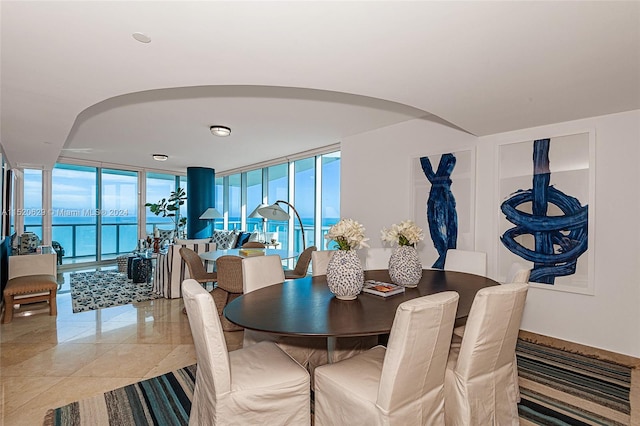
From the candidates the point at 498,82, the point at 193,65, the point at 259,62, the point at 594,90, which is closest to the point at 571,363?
the point at 594,90

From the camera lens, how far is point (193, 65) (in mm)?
1971

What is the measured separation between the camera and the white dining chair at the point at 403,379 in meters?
1.41

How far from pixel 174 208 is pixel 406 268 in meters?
7.49

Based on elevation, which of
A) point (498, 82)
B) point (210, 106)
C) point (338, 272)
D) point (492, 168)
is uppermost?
point (210, 106)

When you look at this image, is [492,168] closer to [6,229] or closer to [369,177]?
[369,177]

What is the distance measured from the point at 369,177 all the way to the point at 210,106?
2309 mm

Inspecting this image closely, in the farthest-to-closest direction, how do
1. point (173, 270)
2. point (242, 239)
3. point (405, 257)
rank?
point (242, 239), point (173, 270), point (405, 257)

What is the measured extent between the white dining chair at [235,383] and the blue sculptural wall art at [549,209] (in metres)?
2.71

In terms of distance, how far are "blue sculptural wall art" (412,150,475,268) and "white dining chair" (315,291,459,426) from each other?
2.38 m

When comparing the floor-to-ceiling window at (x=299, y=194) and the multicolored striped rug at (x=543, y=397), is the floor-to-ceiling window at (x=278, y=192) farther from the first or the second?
the multicolored striped rug at (x=543, y=397)

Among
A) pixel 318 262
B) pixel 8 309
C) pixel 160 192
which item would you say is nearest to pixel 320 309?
pixel 318 262

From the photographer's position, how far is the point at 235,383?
63.6 inches

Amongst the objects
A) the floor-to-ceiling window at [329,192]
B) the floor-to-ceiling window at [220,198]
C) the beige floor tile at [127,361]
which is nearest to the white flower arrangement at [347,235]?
the beige floor tile at [127,361]

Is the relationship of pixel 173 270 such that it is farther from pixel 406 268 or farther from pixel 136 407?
pixel 406 268
